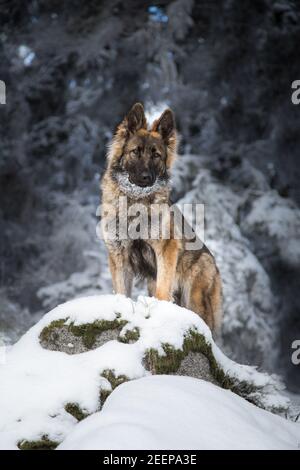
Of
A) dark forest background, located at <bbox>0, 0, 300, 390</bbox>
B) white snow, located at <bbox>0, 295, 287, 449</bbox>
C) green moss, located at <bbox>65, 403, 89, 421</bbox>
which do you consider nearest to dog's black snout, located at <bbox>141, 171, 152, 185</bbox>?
white snow, located at <bbox>0, 295, 287, 449</bbox>

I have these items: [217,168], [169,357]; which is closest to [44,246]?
[217,168]

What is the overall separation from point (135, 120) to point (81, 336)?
2674 mm

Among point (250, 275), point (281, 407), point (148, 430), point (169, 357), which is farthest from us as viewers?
point (250, 275)

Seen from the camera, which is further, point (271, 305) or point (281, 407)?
point (271, 305)

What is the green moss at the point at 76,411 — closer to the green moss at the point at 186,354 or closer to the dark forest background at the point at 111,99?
the green moss at the point at 186,354

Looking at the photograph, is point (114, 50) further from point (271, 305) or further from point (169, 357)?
point (169, 357)

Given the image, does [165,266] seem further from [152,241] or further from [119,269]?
[119,269]

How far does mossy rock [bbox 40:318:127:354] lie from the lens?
4551mm

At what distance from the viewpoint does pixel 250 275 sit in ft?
36.3

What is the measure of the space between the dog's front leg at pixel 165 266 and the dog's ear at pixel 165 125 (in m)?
1.29

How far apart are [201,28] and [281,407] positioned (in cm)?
1022

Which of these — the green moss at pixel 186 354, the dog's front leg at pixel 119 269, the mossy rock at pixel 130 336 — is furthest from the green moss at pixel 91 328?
the dog's front leg at pixel 119 269

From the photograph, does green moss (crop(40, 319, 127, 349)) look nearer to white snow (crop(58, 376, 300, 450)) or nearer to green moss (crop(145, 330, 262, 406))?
green moss (crop(145, 330, 262, 406))

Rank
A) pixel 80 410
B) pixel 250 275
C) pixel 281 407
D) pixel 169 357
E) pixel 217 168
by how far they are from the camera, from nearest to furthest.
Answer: pixel 80 410 → pixel 169 357 → pixel 281 407 → pixel 250 275 → pixel 217 168
